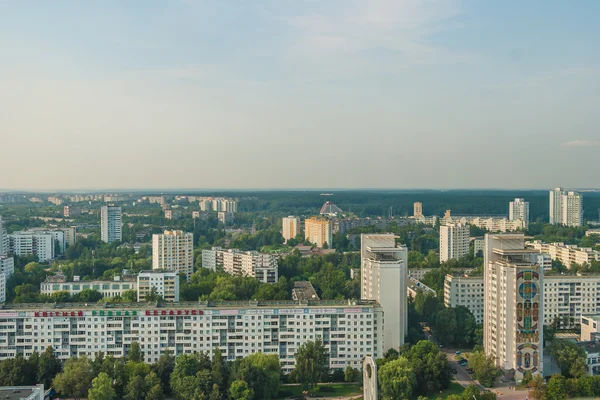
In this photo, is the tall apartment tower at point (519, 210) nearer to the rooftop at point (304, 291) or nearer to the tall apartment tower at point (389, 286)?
the rooftop at point (304, 291)

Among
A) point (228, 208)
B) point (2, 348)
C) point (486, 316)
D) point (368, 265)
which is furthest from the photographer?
point (228, 208)

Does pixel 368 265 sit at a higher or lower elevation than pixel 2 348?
higher

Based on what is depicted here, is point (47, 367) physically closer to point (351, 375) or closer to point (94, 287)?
point (351, 375)

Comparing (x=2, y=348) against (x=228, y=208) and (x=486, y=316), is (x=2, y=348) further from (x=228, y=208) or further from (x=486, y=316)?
(x=228, y=208)

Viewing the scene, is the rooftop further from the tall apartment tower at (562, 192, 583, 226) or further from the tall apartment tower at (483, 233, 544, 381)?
the tall apartment tower at (562, 192, 583, 226)

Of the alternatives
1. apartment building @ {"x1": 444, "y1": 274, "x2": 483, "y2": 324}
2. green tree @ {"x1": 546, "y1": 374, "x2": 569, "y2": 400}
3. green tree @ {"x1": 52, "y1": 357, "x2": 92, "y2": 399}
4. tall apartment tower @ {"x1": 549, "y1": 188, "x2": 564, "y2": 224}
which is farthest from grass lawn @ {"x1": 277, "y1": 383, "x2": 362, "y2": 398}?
tall apartment tower @ {"x1": 549, "y1": 188, "x2": 564, "y2": 224}

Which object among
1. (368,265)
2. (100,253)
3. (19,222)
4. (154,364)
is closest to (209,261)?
(100,253)

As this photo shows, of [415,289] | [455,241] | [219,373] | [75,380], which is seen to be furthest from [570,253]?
[75,380]
